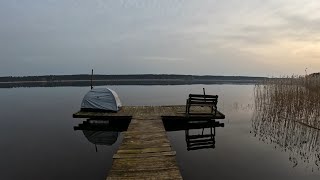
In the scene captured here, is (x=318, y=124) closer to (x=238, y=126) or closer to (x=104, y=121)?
(x=238, y=126)

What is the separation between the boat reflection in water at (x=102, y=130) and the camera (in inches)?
704

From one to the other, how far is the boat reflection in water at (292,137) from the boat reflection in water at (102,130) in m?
8.58

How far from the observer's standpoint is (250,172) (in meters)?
12.1

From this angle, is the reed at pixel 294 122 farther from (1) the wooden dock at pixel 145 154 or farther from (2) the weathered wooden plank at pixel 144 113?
(1) the wooden dock at pixel 145 154

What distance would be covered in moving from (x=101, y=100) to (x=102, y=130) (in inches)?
96.9

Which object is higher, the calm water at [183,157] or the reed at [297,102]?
the reed at [297,102]

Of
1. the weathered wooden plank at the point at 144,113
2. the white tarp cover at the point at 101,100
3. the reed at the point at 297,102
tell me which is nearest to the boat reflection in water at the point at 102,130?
the weathered wooden plank at the point at 144,113

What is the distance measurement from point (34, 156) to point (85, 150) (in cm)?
239

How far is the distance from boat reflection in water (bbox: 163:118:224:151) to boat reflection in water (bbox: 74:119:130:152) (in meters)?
3.33

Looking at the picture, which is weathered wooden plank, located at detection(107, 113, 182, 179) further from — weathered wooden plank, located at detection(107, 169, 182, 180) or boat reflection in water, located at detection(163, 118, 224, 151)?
boat reflection in water, located at detection(163, 118, 224, 151)

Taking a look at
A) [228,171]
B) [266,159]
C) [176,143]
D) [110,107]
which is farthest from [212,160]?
[110,107]

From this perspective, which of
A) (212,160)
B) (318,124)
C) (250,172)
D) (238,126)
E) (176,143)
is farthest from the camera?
(238,126)

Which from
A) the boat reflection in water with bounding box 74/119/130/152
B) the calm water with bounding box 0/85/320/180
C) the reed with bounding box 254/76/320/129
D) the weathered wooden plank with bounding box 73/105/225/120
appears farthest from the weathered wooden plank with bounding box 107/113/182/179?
the reed with bounding box 254/76/320/129

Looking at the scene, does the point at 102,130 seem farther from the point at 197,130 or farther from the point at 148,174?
the point at 148,174
